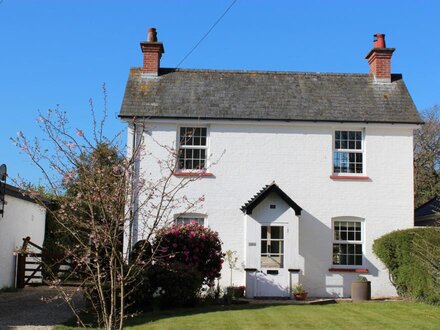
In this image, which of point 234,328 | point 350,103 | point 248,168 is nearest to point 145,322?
point 234,328

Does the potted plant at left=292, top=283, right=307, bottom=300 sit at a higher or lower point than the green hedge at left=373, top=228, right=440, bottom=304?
lower

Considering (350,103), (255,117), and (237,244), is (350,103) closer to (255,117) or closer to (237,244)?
(255,117)

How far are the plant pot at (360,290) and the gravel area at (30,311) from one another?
27.8ft

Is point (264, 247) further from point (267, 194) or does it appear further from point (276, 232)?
point (267, 194)

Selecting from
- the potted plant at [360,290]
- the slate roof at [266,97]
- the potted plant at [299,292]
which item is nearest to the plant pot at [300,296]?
the potted plant at [299,292]

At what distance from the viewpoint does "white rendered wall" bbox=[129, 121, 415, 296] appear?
63.9 ft

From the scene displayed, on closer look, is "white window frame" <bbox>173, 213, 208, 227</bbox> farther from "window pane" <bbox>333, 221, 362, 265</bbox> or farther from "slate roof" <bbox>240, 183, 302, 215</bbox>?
"window pane" <bbox>333, 221, 362, 265</bbox>

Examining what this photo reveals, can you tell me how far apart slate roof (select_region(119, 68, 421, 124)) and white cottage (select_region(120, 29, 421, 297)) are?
0.06m

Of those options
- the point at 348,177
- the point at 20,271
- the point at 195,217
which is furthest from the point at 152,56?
the point at 20,271

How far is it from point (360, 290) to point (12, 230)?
506 inches

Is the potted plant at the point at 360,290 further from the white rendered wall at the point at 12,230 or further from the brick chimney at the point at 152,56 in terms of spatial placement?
the white rendered wall at the point at 12,230

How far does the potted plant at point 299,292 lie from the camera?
714 inches

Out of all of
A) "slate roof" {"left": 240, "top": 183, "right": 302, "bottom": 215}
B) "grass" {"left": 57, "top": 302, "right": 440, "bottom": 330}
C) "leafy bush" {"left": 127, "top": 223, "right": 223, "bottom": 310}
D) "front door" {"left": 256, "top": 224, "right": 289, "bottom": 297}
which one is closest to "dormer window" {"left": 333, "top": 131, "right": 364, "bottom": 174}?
"slate roof" {"left": 240, "top": 183, "right": 302, "bottom": 215}

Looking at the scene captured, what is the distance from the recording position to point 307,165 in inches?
786
